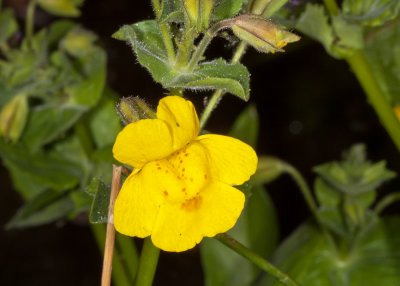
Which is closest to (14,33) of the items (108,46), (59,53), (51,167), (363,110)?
(59,53)

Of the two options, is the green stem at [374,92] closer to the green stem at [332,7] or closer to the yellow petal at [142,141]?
the green stem at [332,7]

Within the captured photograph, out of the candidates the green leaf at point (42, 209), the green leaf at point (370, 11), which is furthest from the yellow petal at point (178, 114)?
the green leaf at point (42, 209)

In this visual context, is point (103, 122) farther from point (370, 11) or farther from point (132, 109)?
point (132, 109)

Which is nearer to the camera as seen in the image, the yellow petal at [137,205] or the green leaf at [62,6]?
the yellow petal at [137,205]

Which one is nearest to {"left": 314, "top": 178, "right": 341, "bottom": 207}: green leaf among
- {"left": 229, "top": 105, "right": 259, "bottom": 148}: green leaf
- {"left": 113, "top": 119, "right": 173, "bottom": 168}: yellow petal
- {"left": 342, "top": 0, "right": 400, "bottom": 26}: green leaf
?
{"left": 229, "top": 105, "right": 259, "bottom": 148}: green leaf

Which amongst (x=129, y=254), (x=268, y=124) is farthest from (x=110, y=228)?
(x=268, y=124)

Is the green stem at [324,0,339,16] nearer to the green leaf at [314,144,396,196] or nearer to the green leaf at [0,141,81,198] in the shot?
the green leaf at [314,144,396,196]
